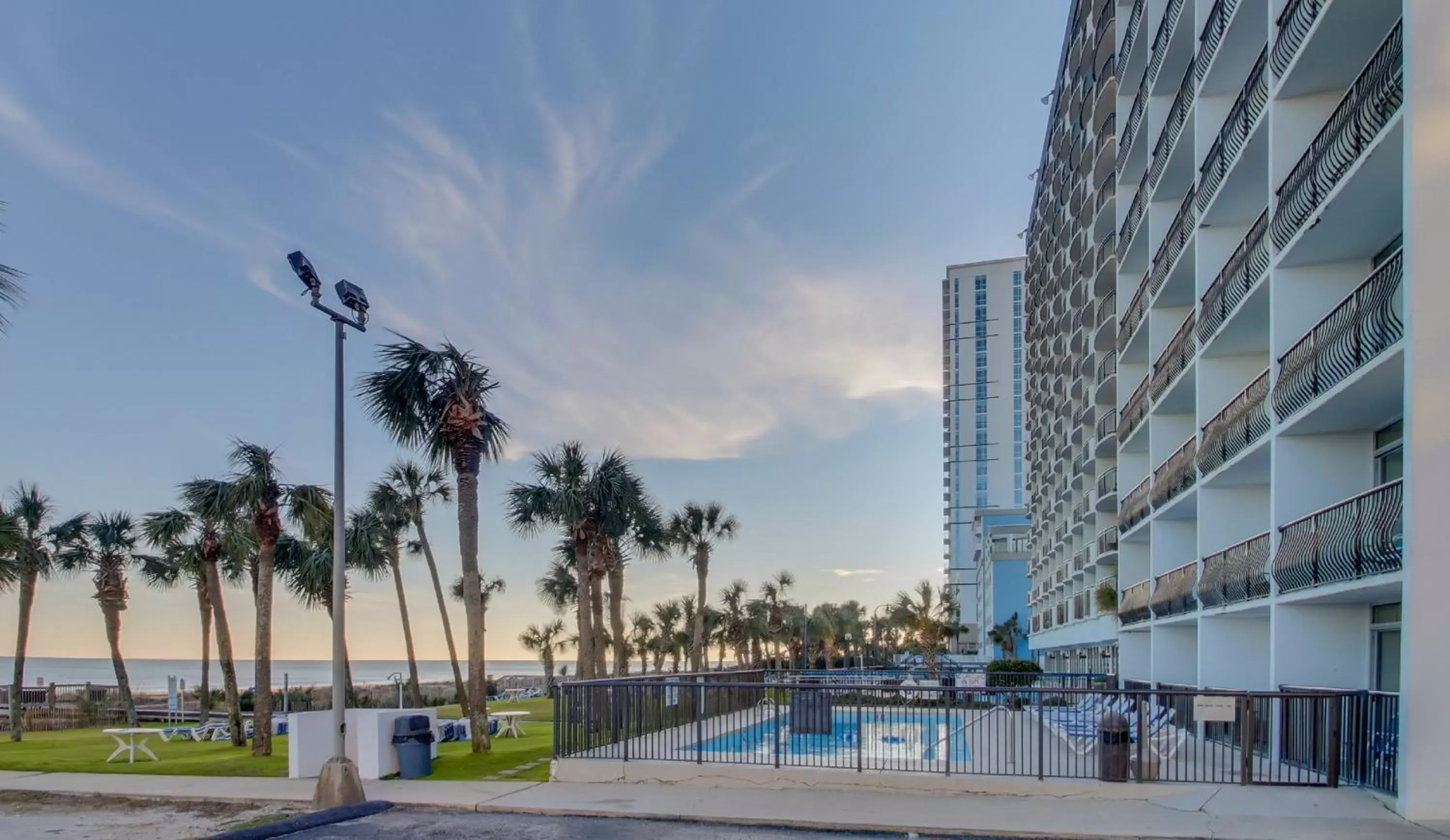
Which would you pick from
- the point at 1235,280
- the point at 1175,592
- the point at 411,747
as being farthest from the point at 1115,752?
the point at 1175,592

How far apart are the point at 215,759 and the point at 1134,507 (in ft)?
85.4

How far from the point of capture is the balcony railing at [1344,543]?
12359 mm

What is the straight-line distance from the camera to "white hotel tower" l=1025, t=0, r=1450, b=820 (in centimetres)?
1148

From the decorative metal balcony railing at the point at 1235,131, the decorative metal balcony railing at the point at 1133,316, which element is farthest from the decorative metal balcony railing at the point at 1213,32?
the decorative metal balcony railing at the point at 1133,316

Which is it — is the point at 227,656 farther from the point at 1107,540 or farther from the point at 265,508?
the point at 1107,540

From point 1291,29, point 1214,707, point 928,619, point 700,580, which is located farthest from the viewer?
point 928,619

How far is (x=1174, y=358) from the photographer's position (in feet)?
83.2

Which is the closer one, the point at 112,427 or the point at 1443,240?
the point at 1443,240

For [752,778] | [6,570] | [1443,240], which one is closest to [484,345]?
[6,570]

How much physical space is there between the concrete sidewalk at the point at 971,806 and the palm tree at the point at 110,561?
81.6ft

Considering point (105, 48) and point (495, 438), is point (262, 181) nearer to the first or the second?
point (105, 48)

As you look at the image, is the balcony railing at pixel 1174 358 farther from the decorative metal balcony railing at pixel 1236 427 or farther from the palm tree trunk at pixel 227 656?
the palm tree trunk at pixel 227 656

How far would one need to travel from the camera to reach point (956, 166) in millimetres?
29859

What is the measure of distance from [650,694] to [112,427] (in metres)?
22.1
